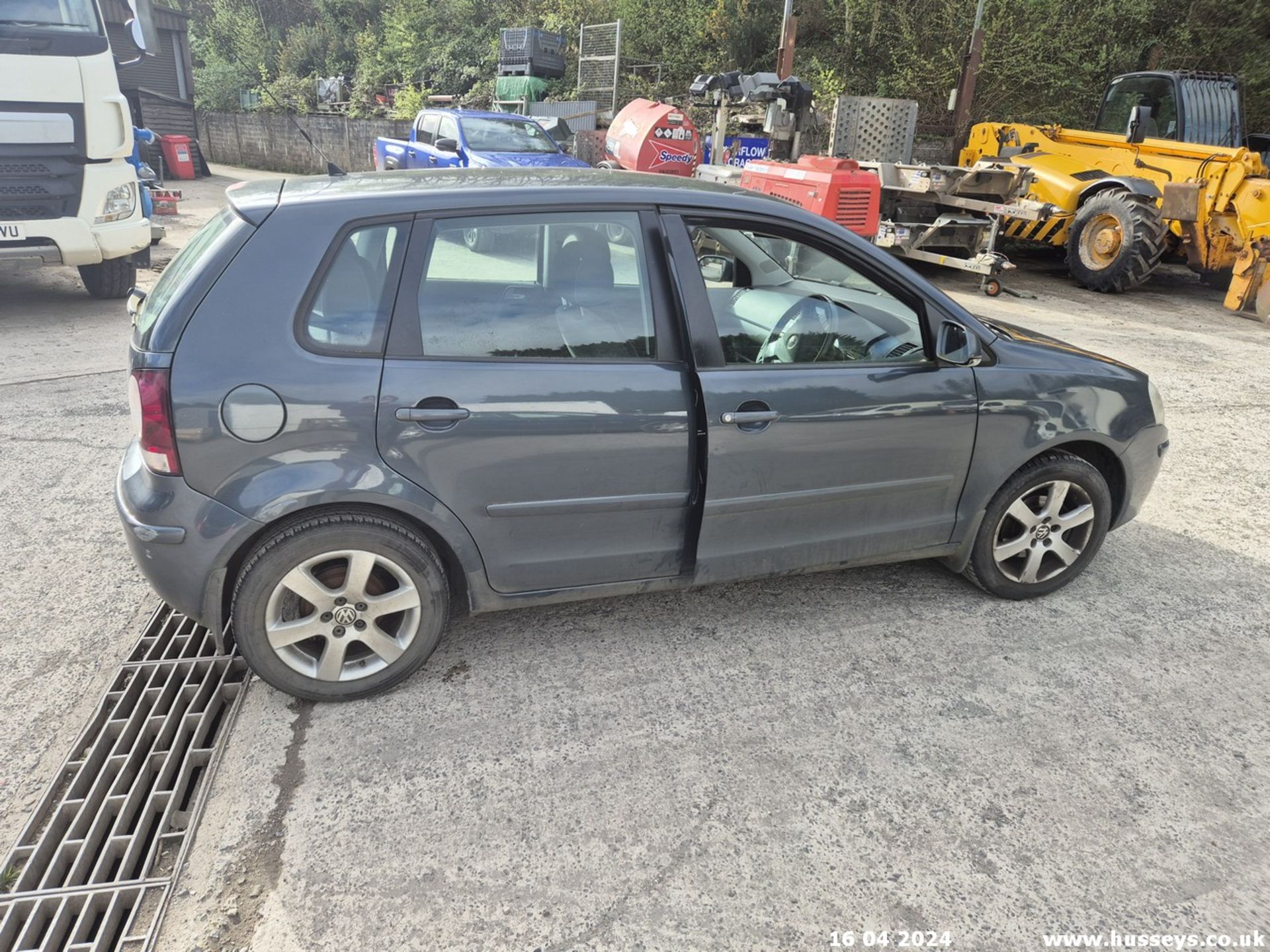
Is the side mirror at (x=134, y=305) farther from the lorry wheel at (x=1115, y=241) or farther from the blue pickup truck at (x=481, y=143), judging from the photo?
the lorry wheel at (x=1115, y=241)

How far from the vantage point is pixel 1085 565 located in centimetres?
381

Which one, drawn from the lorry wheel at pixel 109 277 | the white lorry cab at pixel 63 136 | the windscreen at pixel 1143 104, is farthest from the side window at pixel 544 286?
the windscreen at pixel 1143 104

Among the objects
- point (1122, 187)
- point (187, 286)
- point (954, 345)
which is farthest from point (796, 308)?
point (1122, 187)

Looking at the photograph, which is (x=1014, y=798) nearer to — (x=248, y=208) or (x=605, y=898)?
(x=605, y=898)

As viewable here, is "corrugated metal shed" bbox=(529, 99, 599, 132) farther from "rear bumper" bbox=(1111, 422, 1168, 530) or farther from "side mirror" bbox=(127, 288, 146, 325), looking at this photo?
"rear bumper" bbox=(1111, 422, 1168, 530)

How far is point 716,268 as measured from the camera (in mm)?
3211

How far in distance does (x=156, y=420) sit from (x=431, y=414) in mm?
789

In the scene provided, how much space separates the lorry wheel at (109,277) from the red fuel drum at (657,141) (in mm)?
6759

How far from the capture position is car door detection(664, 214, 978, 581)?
2.98 m

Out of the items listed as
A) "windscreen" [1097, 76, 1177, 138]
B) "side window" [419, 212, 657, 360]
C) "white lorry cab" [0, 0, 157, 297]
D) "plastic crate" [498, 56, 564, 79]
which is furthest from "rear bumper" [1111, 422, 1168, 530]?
"plastic crate" [498, 56, 564, 79]

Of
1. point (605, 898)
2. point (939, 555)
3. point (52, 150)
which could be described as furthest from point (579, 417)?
point (52, 150)

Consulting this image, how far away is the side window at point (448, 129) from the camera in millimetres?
13172

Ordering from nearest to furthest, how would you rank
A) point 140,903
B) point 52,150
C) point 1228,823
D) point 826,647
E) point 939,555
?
point 140,903 → point 1228,823 → point 826,647 → point 939,555 → point 52,150

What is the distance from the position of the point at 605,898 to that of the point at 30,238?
7.54 m
